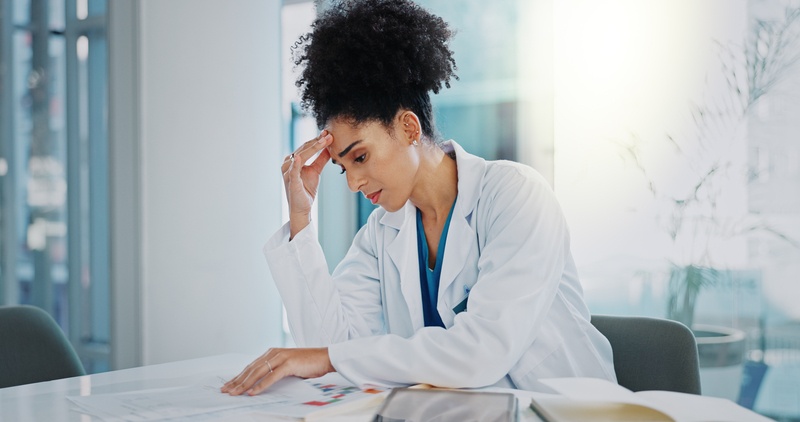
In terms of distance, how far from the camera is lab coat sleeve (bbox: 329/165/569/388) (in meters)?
1.15

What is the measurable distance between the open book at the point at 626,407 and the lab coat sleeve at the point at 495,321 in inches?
7.9

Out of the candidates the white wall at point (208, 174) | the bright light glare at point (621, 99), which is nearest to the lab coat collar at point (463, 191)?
the bright light glare at point (621, 99)

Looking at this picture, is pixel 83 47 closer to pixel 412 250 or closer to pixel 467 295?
pixel 412 250

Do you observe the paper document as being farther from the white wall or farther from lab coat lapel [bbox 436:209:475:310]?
the white wall

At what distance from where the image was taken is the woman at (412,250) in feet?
3.87

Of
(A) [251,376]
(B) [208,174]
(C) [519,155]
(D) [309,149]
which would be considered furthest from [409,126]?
(B) [208,174]

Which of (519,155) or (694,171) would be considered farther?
(519,155)

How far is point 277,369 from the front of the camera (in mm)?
1156

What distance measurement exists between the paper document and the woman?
3cm

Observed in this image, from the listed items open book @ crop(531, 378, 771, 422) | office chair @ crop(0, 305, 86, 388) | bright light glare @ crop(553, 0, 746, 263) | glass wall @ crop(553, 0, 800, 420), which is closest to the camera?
open book @ crop(531, 378, 771, 422)

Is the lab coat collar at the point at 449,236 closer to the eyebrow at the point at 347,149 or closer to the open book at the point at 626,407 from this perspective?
the eyebrow at the point at 347,149

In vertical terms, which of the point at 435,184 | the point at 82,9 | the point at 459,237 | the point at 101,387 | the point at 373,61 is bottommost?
the point at 101,387

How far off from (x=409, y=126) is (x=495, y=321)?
1.73 ft

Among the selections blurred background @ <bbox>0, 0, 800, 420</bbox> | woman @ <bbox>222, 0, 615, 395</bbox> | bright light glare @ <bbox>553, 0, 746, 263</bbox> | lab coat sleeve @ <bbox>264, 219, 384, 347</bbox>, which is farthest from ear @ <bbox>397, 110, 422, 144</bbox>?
bright light glare @ <bbox>553, 0, 746, 263</bbox>
